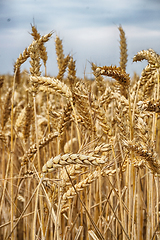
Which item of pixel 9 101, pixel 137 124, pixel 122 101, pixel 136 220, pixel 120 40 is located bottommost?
pixel 136 220

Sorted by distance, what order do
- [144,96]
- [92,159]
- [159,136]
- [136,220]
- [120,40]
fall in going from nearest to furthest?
[92,159], [136,220], [144,96], [120,40], [159,136]

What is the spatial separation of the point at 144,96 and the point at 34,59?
2.20ft

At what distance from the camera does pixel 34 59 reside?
3.64 feet

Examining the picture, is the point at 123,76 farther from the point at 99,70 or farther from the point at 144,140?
the point at 144,140

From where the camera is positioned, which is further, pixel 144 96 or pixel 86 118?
pixel 144 96

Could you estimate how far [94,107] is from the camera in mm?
1045

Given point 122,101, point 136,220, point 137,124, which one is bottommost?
point 136,220

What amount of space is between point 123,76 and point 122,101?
0.20 metres

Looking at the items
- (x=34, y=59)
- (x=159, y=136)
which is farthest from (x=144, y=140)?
(x=159, y=136)

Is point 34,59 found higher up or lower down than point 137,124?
higher up

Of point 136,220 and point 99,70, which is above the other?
point 99,70

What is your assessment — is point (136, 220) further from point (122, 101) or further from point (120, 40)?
point (120, 40)

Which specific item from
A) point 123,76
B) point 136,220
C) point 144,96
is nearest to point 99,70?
point 123,76

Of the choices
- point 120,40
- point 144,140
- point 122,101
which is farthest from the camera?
point 120,40
